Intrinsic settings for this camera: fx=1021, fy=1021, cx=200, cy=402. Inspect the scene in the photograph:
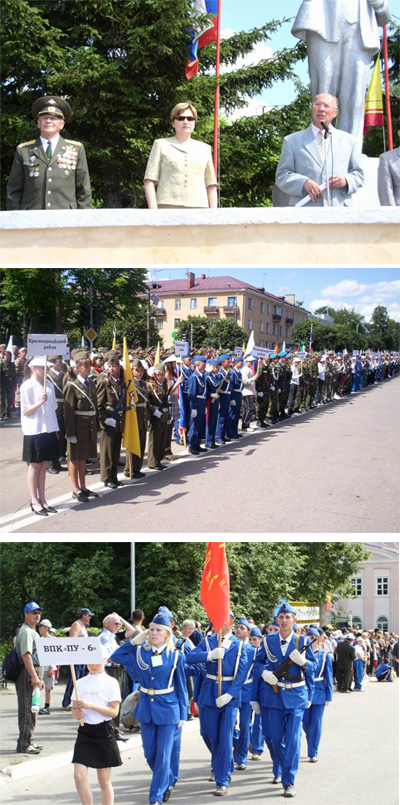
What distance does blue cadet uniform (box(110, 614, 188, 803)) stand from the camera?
817 cm

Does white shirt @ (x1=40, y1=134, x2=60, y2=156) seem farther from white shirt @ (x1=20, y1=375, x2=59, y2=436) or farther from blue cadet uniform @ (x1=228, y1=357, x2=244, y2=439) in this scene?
blue cadet uniform @ (x1=228, y1=357, x2=244, y2=439)

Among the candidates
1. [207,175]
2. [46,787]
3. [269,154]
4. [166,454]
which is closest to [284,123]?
[269,154]

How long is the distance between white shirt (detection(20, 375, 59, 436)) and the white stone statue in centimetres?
415

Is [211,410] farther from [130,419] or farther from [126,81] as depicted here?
[126,81]

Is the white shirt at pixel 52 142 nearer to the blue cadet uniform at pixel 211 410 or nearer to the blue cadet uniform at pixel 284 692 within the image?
the blue cadet uniform at pixel 211 410

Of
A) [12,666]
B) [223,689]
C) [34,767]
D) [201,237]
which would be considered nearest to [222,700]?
[223,689]

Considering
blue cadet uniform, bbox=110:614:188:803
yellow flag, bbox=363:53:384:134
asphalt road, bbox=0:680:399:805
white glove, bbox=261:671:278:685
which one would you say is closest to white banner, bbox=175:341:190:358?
blue cadet uniform, bbox=110:614:188:803

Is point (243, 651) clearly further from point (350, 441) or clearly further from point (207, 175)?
point (207, 175)

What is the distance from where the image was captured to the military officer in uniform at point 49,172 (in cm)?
897

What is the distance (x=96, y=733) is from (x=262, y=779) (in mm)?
2367

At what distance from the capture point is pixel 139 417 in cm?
896

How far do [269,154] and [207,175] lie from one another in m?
10.9

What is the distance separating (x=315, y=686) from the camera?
1086cm

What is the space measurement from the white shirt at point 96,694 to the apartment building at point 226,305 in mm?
2884
